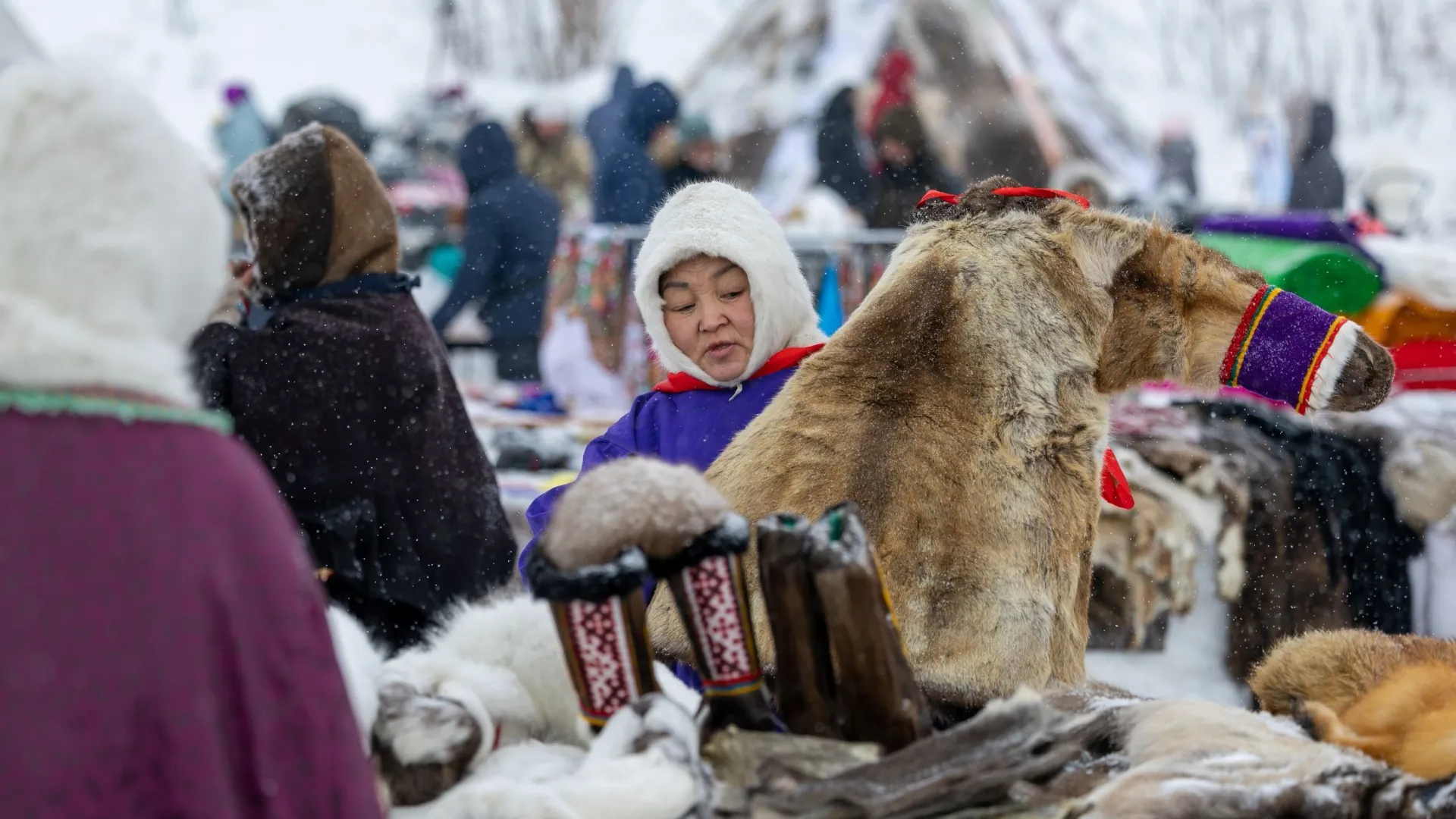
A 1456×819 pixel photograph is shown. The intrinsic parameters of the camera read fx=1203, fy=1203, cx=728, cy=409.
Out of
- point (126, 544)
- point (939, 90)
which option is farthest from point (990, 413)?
point (939, 90)

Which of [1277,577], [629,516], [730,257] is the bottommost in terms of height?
[1277,577]

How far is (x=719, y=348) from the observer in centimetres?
Answer: 218

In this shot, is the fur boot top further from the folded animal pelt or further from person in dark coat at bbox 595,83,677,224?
person in dark coat at bbox 595,83,677,224

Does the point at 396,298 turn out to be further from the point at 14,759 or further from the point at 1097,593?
the point at 1097,593

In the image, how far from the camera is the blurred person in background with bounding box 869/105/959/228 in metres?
5.61

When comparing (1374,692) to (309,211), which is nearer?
(1374,692)

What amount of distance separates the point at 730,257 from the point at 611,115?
228 inches

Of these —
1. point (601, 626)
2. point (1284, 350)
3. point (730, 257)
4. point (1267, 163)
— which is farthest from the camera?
point (1267, 163)

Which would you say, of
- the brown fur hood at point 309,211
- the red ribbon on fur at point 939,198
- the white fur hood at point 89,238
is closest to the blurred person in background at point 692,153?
the brown fur hood at point 309,211

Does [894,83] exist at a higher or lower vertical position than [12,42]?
higher

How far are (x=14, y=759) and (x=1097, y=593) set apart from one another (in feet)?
10.5

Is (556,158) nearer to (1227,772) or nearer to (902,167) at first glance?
(902,167)

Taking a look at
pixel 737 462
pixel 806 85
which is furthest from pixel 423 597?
pixel 806 85

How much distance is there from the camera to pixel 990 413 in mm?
1679
